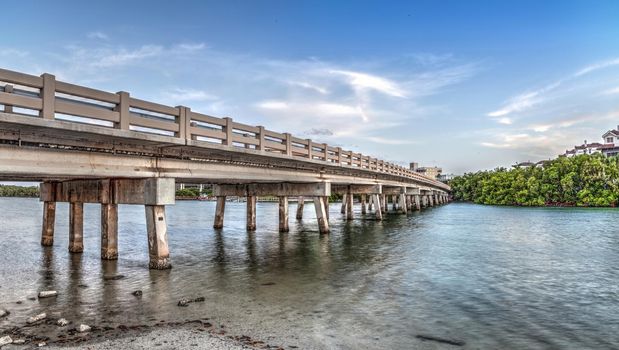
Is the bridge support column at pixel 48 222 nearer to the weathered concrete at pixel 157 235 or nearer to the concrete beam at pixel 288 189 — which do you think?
the weathered concrete at pixel 157 235

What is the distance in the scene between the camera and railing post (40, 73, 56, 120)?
1056 cm

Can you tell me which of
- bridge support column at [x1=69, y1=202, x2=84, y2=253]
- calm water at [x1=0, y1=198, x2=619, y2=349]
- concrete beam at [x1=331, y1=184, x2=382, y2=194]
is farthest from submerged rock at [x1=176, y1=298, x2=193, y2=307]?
concrete beam at [x1=331, y1=184, x2=382, y2=194]

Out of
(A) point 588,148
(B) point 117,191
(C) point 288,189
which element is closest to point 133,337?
(B) point 117,191

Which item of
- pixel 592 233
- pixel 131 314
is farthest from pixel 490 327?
pixel 592 233

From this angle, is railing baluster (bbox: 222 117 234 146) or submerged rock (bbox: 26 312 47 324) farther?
railing baluster (bbox: 222 117 234 146)

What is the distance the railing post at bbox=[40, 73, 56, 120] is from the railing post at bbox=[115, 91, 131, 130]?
1.97 meters

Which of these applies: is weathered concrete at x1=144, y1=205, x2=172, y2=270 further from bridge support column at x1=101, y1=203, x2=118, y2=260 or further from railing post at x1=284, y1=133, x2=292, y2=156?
railing post at x1=284, y1=133, x2=292, y2=156

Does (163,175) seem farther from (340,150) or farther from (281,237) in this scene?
(340,150)

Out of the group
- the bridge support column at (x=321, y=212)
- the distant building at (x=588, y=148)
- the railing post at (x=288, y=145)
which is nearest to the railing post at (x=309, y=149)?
the railing post at (x=288, y=145)

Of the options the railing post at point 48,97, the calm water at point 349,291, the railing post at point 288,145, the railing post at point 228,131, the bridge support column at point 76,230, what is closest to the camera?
the calm water at point 349,291

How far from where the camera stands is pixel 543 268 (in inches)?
691

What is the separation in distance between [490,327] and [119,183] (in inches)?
529

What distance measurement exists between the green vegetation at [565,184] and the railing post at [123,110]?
97.1 meters

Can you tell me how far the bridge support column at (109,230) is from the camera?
16188 millimetres
